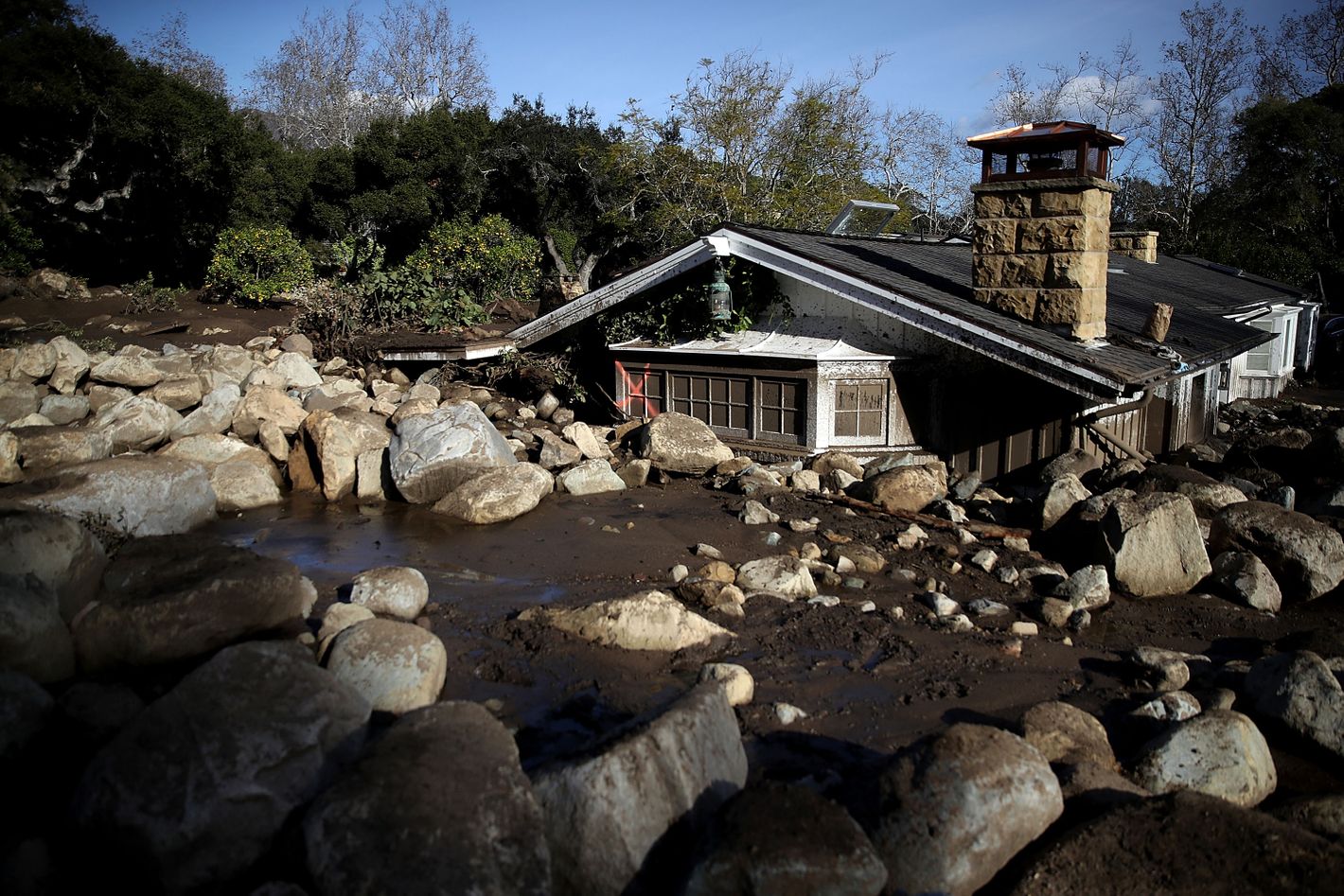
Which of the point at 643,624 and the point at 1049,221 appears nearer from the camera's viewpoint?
the point at 643,624

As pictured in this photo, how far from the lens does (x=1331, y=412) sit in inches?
671

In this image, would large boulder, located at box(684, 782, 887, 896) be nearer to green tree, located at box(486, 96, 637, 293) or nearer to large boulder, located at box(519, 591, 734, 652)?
large boulder, located at box(519, 591, 734, 652)

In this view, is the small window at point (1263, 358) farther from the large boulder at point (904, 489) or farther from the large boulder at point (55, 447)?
the large boulder at point (55, 447)

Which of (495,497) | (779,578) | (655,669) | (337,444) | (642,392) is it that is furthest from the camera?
(642,392)

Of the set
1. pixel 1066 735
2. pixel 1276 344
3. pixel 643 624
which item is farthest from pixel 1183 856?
pixel 1276 344

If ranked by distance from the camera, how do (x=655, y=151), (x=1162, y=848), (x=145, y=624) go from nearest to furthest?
(x=1162, y=848) < (x=145, y=624) < (x=655, y=151)

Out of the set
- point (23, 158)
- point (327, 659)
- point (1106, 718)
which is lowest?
point (1106, 718)

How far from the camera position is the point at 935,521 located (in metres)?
9.30

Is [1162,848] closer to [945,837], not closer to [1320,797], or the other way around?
[945,837]

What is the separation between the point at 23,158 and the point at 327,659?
19.6 m

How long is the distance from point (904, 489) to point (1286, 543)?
3.31 m

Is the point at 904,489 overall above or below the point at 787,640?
above

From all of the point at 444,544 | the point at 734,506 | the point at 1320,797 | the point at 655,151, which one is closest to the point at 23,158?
the point at 655,151

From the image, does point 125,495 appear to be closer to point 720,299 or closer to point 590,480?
point 590,480
